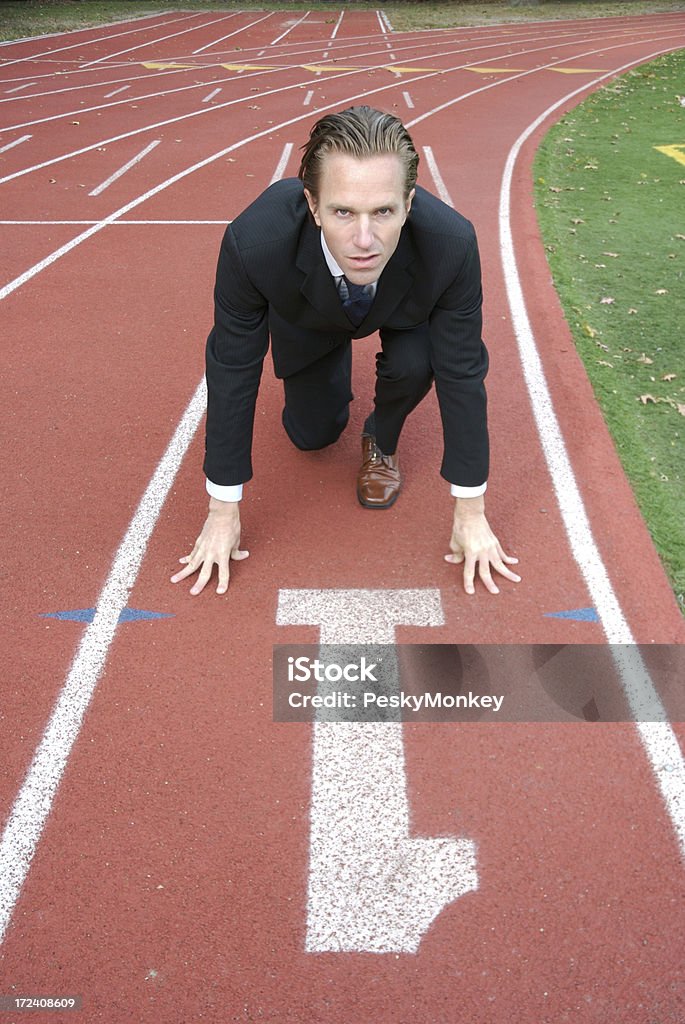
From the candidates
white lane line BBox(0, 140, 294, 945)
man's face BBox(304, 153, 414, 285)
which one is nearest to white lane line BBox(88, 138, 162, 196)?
white lane line BBox(0, 140, 294, 945)

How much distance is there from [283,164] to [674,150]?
5.01 meters

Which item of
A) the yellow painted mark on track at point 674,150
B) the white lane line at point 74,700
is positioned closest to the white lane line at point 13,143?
the yellow painted mark on track at point 674,150

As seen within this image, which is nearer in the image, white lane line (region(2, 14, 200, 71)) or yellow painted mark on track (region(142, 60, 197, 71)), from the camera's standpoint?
yellow painted mark on track (region(142, 60, 197, 71))

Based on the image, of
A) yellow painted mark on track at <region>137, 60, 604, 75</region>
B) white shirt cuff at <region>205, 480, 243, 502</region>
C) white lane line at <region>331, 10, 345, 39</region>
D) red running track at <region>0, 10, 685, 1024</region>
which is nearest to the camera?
red running track at <region>0, 10, 685, 1024</region>

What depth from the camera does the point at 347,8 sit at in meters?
31.4

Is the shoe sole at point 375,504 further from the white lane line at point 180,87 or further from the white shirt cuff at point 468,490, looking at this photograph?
the white lane line at point 180,87

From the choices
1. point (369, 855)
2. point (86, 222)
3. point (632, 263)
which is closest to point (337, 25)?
point (86, 222)

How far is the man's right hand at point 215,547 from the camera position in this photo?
331 centimetres

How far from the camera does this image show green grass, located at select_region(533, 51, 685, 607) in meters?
4.36

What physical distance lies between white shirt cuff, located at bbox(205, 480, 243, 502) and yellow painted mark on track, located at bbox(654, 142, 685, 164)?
375 inches

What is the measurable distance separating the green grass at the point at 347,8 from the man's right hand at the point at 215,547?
23779mm

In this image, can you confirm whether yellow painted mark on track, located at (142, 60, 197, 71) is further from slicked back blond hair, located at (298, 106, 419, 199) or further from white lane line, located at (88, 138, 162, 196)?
slicked back blond hair, located at (298, 106, 419, 199)

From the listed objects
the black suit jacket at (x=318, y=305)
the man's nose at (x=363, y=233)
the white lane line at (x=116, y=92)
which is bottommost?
the white lane line at (x=116, y=92)

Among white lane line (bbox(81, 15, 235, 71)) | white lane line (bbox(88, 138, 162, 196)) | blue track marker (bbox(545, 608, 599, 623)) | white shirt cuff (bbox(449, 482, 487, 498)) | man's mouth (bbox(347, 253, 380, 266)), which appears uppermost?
man's mouth (bbox(347, 253, 380, 266))
